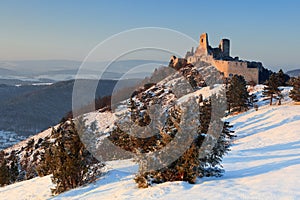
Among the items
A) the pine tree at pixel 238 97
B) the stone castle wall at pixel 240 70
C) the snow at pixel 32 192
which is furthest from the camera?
the stone castle wall at pixel 240 70

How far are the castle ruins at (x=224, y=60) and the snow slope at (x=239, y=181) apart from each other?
1924 inches

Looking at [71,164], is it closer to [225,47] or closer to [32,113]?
[225,47]

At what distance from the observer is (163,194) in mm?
12898

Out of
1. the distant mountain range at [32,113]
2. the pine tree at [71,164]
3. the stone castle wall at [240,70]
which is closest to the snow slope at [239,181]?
the pine tree at [71,164]

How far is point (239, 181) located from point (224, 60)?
75.5m

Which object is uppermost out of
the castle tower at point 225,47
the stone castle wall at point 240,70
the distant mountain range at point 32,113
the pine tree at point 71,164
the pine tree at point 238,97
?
the castle tower at point 225,47

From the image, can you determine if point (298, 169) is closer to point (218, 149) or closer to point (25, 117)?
point (218, 149)

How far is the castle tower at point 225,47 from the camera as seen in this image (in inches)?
3875

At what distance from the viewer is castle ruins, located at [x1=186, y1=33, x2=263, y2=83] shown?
77.4 meters

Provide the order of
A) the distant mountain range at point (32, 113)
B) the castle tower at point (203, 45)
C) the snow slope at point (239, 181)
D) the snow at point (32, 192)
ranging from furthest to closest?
the distant mountain range at point (32, 113), the castle tower at point (203, 45), the snow at point (32, 192), the snow slope at point (239, 181)

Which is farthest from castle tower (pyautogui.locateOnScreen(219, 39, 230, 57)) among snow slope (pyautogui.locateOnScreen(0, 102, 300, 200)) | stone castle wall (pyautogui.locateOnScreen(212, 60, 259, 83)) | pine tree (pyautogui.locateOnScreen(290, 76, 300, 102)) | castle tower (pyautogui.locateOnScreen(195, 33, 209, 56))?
snow slope (pyautogui.locateOnScreen(0, 102, 300, 200))

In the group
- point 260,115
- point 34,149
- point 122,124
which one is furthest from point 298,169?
point 34,149

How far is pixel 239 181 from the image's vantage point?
1399 centimetres

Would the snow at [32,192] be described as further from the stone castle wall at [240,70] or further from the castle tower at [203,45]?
the castle tower at [203,45]
